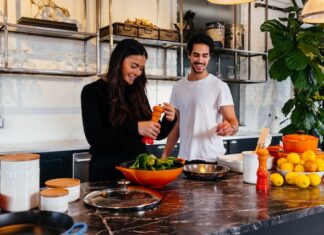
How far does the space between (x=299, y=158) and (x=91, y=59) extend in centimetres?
267

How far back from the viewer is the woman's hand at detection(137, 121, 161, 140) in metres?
1.67

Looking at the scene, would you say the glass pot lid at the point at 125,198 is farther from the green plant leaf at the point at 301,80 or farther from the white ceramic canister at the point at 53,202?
the green plant leaf at the point at 301,80

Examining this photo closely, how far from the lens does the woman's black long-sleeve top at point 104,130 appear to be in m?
1.77

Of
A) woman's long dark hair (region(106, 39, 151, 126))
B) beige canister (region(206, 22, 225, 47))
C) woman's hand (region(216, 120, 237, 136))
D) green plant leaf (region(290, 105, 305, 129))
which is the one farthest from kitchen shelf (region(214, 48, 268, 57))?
woman's long dark hair (region(106, 39, 151, 126))

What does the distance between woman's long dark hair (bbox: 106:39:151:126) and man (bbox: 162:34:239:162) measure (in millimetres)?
508

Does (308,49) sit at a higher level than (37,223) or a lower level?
higher

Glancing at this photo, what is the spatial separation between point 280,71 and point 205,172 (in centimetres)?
267

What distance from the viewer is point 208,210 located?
1.29m

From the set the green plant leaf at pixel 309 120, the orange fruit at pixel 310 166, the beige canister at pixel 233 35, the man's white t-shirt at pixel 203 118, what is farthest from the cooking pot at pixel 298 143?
→ the beige canister at pixel 233 35

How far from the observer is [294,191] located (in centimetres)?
160

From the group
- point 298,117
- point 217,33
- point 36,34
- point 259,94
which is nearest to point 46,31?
point 36,34

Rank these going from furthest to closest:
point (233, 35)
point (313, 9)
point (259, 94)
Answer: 1. point (259, 94)
2. point (233, 35)
3. point (313, 9)

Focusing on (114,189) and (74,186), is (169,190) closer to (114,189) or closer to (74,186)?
(114,189)

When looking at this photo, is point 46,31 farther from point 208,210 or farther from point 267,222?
point 267,222
